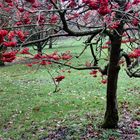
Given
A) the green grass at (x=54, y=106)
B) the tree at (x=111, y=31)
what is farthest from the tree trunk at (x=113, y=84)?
the green grass at (x=54, y=106)

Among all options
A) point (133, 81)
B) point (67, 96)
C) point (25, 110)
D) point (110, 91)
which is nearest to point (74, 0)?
point (110, 91)

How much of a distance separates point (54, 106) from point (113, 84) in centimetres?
346

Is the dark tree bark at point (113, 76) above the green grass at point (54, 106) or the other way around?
above

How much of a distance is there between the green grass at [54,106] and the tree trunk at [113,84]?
24cm

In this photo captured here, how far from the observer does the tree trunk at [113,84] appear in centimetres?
713

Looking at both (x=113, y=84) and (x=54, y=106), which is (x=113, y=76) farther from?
(x=54, y=106)

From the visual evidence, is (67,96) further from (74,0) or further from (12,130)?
(74,0)

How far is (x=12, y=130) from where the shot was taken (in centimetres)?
844

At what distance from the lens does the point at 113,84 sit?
24.4 feet

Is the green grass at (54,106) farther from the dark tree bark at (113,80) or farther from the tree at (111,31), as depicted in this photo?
the tree at (111,31)

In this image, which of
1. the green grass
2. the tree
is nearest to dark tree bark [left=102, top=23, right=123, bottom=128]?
the tree

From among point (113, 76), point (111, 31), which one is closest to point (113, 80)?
point (113, 76)

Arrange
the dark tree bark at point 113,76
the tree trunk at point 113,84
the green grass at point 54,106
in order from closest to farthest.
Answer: the dark tree bark at point 113,76, the tree trunk at point 113,84, the green grass at point 54,106

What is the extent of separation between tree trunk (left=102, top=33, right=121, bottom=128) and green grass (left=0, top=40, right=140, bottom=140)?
245 millimetres
